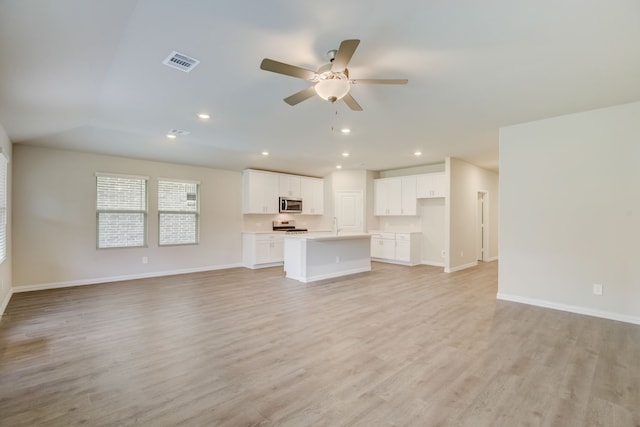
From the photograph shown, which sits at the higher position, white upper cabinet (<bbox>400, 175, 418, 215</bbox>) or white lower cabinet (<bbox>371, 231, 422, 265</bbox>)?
white upper cabinet (<bbox>400, 175, 418, 215</bbox>)

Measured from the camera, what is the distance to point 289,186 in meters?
8.18

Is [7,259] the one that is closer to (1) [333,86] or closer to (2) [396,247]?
(1) [333,86]

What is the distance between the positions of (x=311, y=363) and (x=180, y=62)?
2829 millimetres

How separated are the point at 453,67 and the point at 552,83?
1.21 m

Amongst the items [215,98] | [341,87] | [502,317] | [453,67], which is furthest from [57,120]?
[502,317]

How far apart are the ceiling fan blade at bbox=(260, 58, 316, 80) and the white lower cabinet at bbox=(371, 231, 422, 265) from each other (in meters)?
6.01

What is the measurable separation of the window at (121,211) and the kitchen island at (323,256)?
3034 mm

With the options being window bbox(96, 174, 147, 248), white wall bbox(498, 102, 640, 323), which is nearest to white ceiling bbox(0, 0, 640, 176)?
white wall bbox(498, 102, 640, 323)

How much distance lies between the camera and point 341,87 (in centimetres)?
249

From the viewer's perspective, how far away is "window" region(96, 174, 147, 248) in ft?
18.9

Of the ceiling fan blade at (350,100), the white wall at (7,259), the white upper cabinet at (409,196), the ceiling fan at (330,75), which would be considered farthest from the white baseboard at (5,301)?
the white upper cabinet at (409,196)

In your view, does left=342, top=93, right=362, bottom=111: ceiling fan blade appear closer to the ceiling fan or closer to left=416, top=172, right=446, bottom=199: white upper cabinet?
the ceiling fan

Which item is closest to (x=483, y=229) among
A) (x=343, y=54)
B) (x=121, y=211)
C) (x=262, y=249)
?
(x=262, y=249)

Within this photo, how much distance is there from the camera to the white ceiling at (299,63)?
1931 mm
